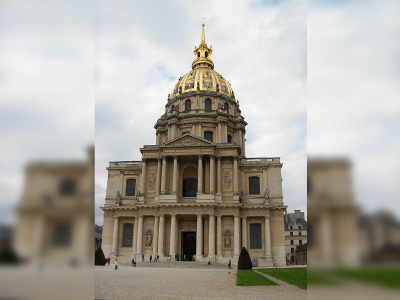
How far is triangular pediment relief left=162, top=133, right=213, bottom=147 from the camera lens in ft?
164

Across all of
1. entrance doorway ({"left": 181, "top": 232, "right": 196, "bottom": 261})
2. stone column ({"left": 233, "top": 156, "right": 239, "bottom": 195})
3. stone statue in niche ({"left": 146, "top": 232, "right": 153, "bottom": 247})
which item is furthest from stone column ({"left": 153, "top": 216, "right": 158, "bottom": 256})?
stone column ({"left": 233, "top": 156, "right": 239, "bottom": 195})

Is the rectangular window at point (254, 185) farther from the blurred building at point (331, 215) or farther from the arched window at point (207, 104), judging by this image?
the blurred building at point (331, 215)

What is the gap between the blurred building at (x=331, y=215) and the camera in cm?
266

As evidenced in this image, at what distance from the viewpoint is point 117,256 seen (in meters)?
47.9

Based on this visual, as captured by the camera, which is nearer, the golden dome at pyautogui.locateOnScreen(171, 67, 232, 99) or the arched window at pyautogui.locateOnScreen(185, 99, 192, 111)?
the arched window at pyautogui.locateOnScreen(185, 99, 192, 111)

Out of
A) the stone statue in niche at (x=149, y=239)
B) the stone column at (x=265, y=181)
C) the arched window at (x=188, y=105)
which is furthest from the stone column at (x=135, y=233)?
the arched window at (x=188, y=105)

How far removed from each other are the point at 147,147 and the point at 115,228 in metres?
12.6

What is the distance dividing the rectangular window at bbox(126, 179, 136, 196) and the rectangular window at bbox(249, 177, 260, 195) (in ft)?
57.3

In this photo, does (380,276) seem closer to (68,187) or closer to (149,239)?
(68,187)

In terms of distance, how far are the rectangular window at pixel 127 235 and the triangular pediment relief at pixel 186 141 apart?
1295cm

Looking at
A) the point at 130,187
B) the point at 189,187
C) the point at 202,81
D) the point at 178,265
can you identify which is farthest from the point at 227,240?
the point at 202,81

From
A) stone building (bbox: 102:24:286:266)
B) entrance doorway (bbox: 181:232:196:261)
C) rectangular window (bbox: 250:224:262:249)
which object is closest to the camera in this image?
stone building (bbox: 102:24:286:266)

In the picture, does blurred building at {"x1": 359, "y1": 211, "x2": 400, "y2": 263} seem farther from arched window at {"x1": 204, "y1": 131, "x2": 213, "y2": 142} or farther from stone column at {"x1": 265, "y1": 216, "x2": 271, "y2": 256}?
arched window at {"x1": 204, "y1": 131, "x2": 213, "y2": 142}

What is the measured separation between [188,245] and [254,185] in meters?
12.9
